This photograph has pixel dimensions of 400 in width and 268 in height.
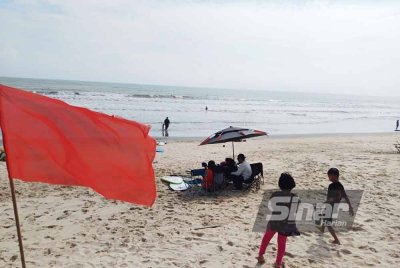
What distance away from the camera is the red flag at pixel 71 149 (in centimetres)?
402

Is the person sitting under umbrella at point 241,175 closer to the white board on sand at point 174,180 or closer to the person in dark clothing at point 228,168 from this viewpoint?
the person in dark clothing at point 228,168

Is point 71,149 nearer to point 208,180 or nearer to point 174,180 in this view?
point 208,180

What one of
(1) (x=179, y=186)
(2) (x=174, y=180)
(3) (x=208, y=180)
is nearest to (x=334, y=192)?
(3) (x=208, y=180)

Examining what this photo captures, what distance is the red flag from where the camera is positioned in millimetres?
4016

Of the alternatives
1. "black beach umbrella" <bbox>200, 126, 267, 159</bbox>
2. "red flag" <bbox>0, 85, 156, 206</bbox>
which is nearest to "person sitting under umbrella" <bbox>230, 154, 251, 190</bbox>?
"black beach umbrella" <bbox>200, 126, 267, 159</bbox>

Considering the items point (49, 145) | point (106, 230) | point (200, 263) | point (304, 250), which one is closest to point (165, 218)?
point (106, 230)

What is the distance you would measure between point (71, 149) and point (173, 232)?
376 centimetres

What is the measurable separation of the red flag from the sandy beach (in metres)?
2.33

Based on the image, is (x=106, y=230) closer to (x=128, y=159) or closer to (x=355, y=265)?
(x=128, y=159)

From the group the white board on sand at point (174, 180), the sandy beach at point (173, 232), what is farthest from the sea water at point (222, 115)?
the sandy beach at point (173, 232)

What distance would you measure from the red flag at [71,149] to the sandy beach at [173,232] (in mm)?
2326

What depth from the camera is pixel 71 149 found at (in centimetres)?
411

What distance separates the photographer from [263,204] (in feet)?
30.3

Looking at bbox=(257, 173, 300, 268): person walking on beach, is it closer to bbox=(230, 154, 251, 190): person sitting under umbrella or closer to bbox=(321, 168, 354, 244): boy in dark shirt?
bbox=(321, 168, 354, 244): boy in dark shirt
